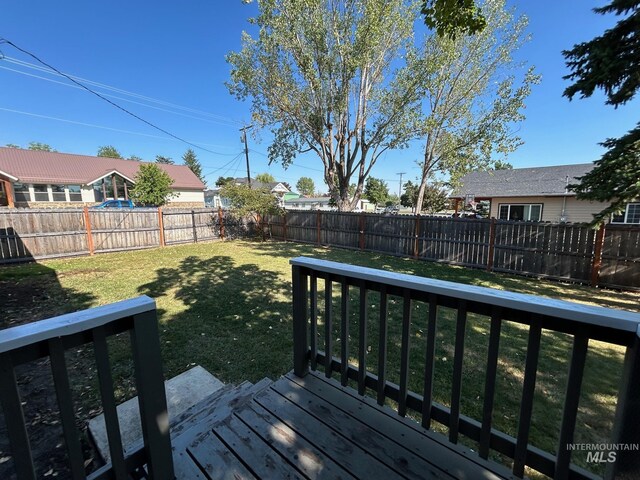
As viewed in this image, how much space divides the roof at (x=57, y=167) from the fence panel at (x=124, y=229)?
1444 centimetres

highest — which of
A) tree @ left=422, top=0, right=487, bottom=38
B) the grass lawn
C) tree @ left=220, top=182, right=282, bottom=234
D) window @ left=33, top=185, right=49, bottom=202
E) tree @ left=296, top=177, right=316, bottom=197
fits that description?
tree @ left=296, top=177, right=316, bottom=197

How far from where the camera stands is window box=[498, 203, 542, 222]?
50.2 feet

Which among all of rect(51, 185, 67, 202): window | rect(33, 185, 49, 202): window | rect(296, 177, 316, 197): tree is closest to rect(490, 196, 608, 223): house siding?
rect(51, 185, 67, 202): window

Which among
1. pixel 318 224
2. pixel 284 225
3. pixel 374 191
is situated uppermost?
pixel 374 191

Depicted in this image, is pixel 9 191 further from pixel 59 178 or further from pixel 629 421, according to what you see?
pixel 629 421

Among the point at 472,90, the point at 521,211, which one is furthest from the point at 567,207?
the point at 472,90

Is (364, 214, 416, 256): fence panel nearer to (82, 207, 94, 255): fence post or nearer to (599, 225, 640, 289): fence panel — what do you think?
(599, 225, 640, 289): fence panel

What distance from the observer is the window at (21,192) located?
19.0 metres

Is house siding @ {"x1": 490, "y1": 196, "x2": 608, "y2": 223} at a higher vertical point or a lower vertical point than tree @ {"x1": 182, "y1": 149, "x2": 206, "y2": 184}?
lower

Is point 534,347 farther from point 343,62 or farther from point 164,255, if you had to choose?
point 343,62

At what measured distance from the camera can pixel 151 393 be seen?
1240 mm

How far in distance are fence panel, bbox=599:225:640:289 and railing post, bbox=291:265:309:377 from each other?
7.26 m

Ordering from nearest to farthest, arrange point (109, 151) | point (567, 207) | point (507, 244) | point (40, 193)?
point (507, 244) → point (567, 207) → point (40, 193) → point (109, 151)

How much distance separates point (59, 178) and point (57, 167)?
141cm
